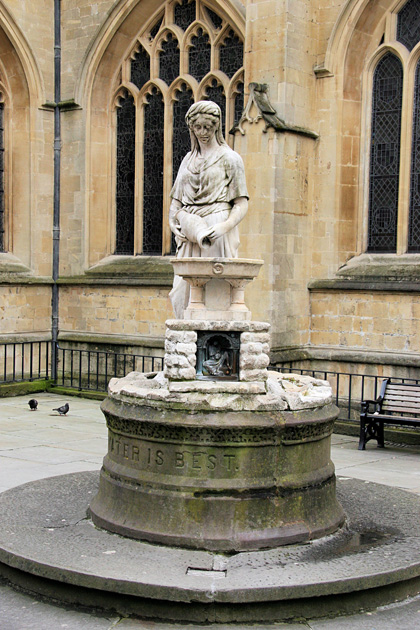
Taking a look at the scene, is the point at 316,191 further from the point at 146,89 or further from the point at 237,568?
the point at 237,568

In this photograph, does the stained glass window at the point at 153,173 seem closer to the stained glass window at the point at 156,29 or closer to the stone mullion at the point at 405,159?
the stained glass window at the point at 156,29

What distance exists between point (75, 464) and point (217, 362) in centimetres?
342

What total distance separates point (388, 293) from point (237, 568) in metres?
7.76

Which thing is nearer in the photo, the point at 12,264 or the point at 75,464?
the point at 75,464

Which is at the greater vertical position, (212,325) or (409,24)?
(409,24)

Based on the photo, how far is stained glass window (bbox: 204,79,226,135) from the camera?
15.0m

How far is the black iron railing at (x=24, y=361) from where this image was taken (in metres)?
15.2

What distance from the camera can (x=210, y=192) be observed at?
6992 mm

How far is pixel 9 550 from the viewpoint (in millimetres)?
5781

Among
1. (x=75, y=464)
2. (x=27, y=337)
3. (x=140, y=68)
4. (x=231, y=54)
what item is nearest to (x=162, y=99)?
(x=140, y=68)

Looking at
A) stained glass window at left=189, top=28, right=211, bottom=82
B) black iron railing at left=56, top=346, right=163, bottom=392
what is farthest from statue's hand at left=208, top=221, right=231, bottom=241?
stained glass window at left=189, top=28, right=211, bottom=82

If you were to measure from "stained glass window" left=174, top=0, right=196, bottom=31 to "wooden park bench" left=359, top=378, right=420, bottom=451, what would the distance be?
798 centimetres

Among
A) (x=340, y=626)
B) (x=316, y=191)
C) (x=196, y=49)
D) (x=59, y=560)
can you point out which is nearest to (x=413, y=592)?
(x=340, y=626)

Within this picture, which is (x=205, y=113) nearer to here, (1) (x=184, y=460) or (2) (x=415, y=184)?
(1) (x=184, y=460)
